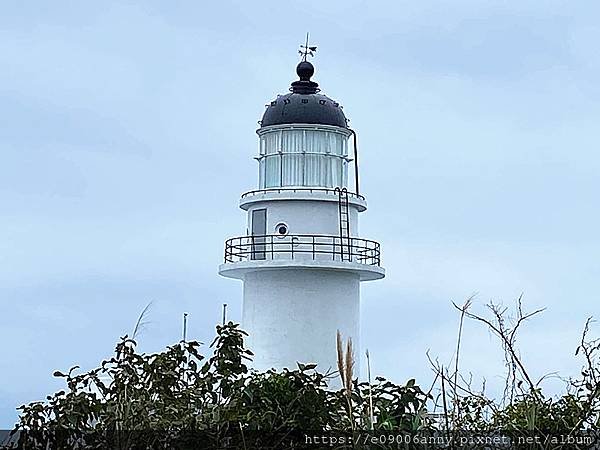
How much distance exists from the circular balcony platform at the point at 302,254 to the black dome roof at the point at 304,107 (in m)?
1.26

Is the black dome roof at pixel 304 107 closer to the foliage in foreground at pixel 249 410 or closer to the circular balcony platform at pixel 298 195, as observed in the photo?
the circular balcony platform at pixel 298 195

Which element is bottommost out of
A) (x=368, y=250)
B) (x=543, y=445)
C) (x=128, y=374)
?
(x=543, y=445)

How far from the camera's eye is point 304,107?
45.6ft

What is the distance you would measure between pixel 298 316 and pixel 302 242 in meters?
0.79

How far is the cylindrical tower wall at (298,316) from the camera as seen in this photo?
44.2ft

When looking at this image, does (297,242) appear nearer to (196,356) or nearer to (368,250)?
(368,250)

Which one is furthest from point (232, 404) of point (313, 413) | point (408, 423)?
point (408, 423)

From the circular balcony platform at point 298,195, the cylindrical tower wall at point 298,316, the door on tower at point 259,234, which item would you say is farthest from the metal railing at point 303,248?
the circular balcony platform at point 298,195

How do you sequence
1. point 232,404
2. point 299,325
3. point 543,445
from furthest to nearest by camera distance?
point 299,325, point 232,404, point 543,445

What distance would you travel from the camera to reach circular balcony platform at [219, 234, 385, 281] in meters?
13.6

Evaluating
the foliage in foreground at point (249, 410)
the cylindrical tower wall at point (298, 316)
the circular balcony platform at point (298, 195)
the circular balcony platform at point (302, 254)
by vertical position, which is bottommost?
the foliage in foreground at point (249, 410)

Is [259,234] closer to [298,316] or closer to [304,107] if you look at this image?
[298,316]

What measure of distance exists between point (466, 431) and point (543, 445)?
0.31 m

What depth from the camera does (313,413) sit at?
18.3ft
